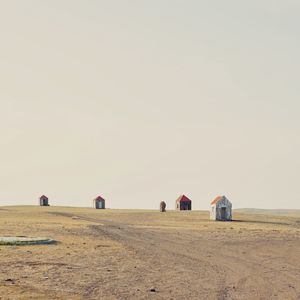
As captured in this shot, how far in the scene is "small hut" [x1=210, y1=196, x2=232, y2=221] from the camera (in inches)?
2697

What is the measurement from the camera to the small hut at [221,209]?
68.5 metres

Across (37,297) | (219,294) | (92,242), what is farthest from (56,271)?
(92,242)

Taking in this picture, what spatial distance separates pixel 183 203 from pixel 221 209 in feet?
116

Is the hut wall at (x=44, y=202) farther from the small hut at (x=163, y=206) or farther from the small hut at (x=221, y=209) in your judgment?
the small hut at (x=221, y=209)

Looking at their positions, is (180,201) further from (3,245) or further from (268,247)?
(3,245)

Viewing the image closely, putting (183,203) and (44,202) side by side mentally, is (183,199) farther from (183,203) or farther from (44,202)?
(44,202)

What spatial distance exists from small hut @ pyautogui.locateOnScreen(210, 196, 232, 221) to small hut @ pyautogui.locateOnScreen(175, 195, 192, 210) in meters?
33.8

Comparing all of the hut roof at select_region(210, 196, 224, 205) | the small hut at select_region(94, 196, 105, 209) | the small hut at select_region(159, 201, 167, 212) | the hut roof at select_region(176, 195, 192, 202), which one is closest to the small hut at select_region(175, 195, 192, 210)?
the hut roof at select_region(176, 195, 192, 202)

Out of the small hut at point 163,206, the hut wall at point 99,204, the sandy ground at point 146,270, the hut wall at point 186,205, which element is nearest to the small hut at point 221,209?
the small hut at point 163,206

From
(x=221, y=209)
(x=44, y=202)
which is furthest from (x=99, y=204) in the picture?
(x=221, y=209)

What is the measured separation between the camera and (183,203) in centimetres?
10388

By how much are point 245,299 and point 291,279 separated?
5.50 metres

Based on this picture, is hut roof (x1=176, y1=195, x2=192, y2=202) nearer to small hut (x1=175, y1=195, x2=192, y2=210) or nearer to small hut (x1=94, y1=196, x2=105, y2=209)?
small hut (x1=175, y1=195, x2=192, y2=210)

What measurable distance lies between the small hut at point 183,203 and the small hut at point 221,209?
3377 cm
